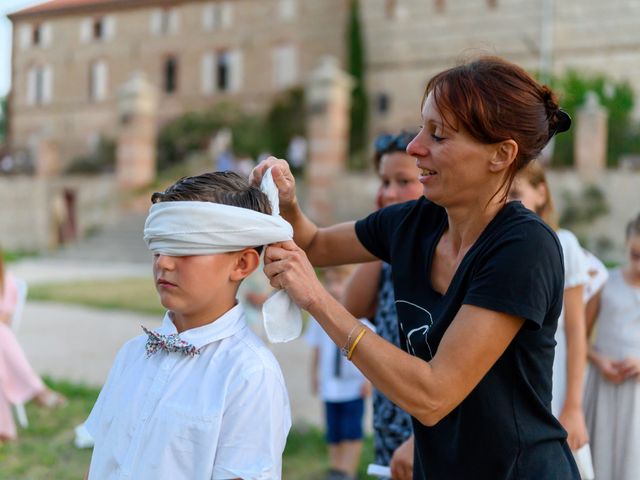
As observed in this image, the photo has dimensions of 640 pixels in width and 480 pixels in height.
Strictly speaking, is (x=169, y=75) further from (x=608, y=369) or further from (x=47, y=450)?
(x=608, y=369)

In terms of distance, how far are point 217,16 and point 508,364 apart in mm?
38764

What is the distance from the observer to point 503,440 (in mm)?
2055

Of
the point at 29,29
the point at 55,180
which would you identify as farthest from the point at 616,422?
the point at 29,29

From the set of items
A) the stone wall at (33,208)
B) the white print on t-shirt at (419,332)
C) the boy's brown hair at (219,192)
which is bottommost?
the stone wall at (33,208)

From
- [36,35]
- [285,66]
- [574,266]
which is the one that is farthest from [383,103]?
[574,266]

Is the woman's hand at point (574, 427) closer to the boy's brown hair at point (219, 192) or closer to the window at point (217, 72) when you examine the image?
the boy's brown hair at point (219, 192)

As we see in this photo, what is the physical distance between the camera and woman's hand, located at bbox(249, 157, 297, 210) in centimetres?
245

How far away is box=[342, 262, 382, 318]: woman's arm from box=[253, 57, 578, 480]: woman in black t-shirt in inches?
41.7

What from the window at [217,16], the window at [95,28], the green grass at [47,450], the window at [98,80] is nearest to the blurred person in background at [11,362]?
the green grass at [47,450]

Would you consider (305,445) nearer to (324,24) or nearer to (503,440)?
(503,440)

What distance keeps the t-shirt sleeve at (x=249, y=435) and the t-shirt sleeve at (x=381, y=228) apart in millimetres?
770

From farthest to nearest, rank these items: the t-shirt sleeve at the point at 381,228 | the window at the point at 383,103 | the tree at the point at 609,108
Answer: the window at the point at 383,103 < the tree at the point at 609,108 < the t-shirt sleeve at the point at 381,228

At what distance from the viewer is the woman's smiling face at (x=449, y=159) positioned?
2096 millimetres

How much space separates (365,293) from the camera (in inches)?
133
